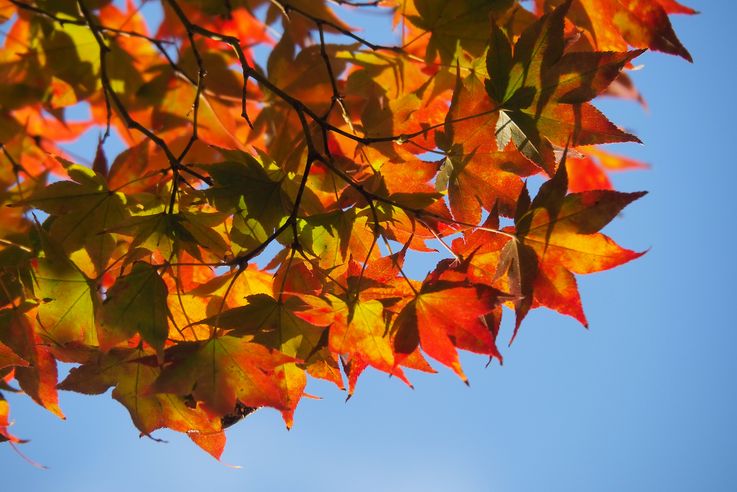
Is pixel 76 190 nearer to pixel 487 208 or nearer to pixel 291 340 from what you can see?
pixel 291 340

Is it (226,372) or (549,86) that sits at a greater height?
(549,86)

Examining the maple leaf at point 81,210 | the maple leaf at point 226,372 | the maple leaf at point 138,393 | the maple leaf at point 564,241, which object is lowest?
the maple leaf at point 138,393

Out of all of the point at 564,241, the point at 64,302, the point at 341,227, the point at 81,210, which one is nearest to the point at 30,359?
the point at 64,302

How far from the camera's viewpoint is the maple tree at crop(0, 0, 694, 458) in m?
0.62

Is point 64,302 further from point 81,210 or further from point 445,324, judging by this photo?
point 445,324

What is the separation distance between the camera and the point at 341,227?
2.32 ft

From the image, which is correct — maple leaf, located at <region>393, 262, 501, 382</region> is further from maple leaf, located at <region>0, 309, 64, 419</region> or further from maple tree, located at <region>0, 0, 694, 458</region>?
maple leaf, located at <region>0, 309, 64, 419</region>

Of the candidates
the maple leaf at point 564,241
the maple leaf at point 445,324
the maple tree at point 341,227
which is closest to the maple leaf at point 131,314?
the maple tree at point 341,227

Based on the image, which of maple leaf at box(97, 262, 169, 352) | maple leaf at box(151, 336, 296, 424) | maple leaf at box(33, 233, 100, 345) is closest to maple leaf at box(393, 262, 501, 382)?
maple leaf at box(151, 336, 296, 424)

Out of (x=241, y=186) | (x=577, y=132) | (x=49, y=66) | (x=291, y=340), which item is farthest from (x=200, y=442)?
(x=49, y=66)

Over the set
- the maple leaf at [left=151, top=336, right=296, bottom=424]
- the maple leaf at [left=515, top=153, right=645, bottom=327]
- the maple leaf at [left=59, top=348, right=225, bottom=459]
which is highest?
the maple leaf at [left=515, top=153, right=645, bottom=327]

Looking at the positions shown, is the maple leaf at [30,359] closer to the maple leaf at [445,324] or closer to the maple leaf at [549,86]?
the maple leaf at [445,324]

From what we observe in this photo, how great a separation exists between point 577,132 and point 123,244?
1.90 feet

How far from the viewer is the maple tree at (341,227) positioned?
62cm
